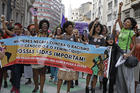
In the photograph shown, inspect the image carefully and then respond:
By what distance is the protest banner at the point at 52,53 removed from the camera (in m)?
4.86

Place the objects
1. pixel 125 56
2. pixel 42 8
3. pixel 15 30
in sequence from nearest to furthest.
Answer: pixel 125 56, pixel 15 30, pixel 42 8

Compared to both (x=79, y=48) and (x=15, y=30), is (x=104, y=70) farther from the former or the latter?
(x=15, y=30)

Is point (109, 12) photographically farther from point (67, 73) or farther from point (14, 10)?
point (67, 73)

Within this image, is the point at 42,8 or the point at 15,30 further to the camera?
the point at 42,8

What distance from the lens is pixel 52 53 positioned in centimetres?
489

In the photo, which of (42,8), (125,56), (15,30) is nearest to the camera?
(125,56)

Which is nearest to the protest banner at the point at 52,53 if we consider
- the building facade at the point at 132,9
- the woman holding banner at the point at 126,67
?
the woman holding banner at the point at 126,67

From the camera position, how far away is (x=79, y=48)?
4961 millimetres

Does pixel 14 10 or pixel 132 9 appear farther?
pixel 132 9

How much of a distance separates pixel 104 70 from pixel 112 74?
8.9 inches

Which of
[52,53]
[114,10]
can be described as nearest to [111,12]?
[114,10]

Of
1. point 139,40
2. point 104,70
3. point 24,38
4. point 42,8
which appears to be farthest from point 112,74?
point 42,8

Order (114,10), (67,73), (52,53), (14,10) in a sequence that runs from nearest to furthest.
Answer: (67,73)
(52,53)
(14,10)
(114,10)

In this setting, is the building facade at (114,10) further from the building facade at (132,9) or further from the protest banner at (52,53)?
the protest banner at (52,53)
